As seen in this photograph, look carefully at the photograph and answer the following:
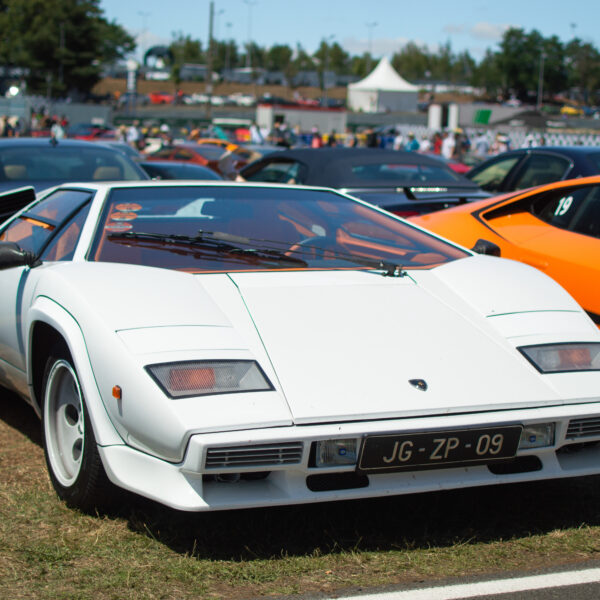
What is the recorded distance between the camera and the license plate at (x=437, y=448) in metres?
2.58

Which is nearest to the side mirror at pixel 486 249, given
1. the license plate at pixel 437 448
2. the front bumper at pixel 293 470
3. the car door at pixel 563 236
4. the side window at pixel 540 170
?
the car door at pixel 563 236

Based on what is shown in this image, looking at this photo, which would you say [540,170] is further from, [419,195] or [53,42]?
[53,42]

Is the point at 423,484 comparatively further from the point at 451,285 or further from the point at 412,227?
the point at 412,227

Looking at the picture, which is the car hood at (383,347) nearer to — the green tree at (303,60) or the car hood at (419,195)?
the car hood at (419,195)

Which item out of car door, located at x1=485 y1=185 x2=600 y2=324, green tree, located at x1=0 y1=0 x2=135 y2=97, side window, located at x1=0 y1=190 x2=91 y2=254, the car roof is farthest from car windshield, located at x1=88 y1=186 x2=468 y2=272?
green tree, located at x1=0 y1=0 x2=135 y2=97

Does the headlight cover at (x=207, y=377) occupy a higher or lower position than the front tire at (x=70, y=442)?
higher

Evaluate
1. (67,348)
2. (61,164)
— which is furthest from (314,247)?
(61,164)

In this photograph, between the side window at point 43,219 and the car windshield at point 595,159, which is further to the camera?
the car windshield at point 595,159

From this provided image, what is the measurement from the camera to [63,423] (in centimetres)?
320

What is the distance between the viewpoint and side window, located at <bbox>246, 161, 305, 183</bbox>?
7852 mm

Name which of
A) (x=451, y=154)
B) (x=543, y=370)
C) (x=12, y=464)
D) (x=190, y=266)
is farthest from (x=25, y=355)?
(x=451, y=154)

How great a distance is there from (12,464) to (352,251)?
5.59ft

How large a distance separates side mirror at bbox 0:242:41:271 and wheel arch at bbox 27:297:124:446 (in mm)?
301

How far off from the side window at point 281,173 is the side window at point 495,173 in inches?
70.3
